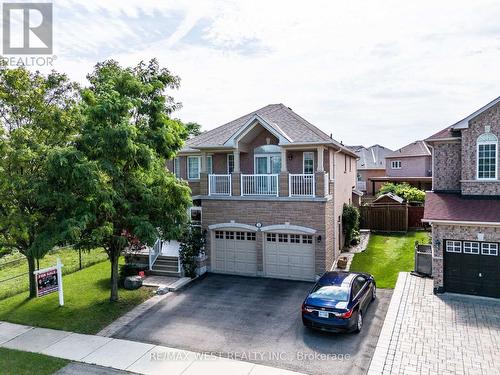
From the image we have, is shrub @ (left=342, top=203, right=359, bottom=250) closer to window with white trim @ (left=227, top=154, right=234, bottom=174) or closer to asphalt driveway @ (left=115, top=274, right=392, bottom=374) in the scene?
asphalt driveway @ (left=115, top=274, right=392, bottom=374)

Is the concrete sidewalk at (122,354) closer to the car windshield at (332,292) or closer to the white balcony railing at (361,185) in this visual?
the car windshield at (332,292)

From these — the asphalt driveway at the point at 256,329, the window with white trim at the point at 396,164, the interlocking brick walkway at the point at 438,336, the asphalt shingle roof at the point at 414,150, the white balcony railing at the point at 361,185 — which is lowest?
the asphalt driveway at the point at 256,329

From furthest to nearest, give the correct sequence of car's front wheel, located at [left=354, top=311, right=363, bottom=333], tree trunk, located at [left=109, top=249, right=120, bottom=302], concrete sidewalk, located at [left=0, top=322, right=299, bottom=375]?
1. tree trunk, located at [left=109, top=249, right=120, bottom=302]
2. car's front wheel, located at [left=354, top=311, right=363, bottom=333]
3. concrete sidewalk, located at [left=0, top=322, right=299, bottom=375]

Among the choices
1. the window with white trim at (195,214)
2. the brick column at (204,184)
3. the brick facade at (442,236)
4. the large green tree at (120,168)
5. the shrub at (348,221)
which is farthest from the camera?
the shrub at (348,221)

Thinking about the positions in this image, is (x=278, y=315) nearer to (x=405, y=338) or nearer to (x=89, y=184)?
(x=405, y=338)

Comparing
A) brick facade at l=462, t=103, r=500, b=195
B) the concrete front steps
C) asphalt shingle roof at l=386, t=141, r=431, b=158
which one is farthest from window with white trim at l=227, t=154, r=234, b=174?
asphalt shingle roof at l=386, t=141, r=431, b=158

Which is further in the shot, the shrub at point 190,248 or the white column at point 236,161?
the white column at point 236,161

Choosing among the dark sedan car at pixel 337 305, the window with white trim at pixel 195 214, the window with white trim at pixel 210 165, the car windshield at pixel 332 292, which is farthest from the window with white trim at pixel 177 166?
the car windshield at pixel 332 292
